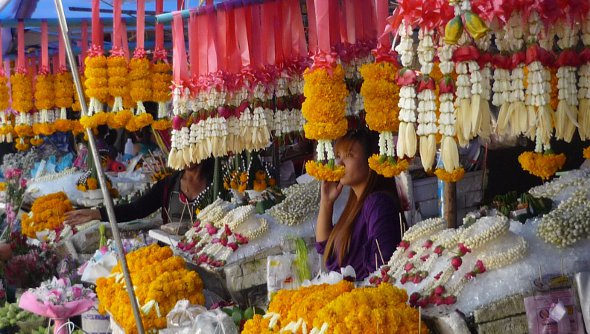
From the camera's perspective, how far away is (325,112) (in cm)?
246

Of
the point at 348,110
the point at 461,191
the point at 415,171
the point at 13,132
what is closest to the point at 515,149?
the point at 461,191

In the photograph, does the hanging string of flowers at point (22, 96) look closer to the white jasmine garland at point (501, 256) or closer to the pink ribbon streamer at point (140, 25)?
the pink ribbon streamer at point (140, 25)

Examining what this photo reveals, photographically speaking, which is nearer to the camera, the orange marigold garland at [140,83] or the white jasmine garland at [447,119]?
the white jasmine garland at [447,119]

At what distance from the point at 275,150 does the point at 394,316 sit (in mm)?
3042

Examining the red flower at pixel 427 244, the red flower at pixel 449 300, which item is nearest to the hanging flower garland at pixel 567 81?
the red flower at pixel 449 300

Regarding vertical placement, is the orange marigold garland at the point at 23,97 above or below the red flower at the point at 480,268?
above

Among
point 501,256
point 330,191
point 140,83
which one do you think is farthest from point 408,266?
point 140,83

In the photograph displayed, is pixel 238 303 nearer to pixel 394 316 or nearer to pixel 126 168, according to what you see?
pixel 394 316

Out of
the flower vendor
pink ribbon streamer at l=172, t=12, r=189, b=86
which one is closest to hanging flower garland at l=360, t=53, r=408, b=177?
pink ribbon streamer at l=172, t=12, r=189, b=86

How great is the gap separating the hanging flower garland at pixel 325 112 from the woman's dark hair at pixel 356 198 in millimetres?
577

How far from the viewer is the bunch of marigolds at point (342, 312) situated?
214 centimetres

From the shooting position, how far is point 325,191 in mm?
3246

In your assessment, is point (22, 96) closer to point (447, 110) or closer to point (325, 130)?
point (325, 130)

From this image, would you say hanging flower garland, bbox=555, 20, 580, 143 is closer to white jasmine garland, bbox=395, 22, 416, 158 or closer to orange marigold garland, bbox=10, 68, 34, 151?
white jasmine garland, bbox=395, 22, 416, 158
